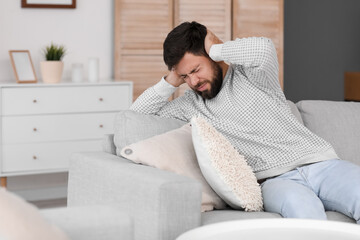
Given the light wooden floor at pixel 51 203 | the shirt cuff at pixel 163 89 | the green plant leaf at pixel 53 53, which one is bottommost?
the light wooden floor at pixel 51 203

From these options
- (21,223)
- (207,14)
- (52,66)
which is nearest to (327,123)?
(21,223)

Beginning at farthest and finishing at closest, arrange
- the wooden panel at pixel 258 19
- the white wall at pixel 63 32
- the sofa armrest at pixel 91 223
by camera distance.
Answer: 1. the wooden panel at pixel 258 19
2. the white wall at pixel 63 32
3. the sofa armrest at pixel 91 223

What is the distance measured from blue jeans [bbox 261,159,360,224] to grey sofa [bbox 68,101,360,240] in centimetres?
5

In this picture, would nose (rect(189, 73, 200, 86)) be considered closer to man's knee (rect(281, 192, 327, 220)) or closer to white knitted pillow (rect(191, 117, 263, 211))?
white knitted pillow (rect(191, 117, 263, 211))

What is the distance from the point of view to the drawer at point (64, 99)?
440 centimetres

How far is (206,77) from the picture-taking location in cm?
268

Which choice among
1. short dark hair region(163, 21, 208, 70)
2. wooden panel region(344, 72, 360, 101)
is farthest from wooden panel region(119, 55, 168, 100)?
short dark hair region(163, 21, 208, 70)

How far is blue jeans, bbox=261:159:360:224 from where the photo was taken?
230 cm

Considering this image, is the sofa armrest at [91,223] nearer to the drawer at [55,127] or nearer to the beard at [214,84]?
the beard at [214,84]

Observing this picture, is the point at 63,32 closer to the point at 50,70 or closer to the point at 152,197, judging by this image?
the point at 50,70

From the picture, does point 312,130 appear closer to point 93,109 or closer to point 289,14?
point 93,109

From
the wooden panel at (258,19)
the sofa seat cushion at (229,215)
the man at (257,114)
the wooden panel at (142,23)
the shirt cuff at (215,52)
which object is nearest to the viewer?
the sofa seat cushion at (229,215)

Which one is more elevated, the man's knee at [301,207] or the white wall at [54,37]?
the white wall at [54,37]

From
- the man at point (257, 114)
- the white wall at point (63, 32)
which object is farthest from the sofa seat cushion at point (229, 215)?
the white wall at point (63, 32)
